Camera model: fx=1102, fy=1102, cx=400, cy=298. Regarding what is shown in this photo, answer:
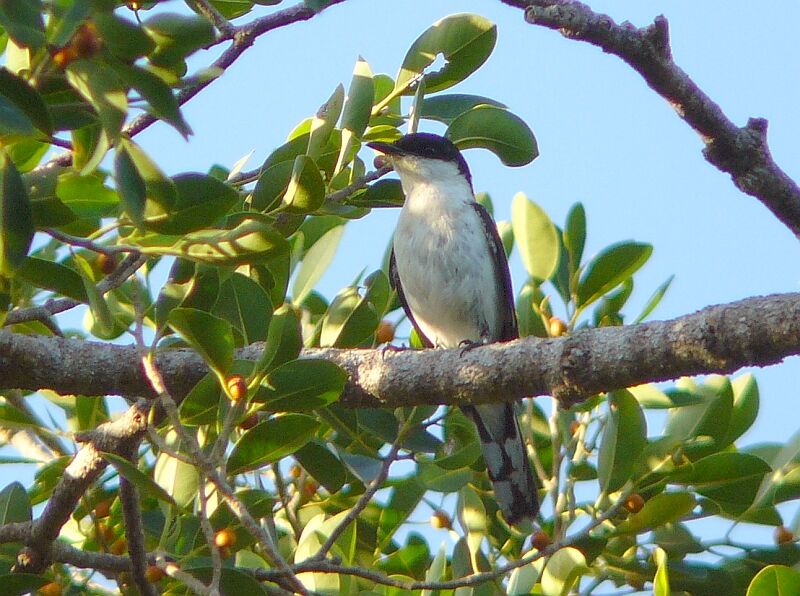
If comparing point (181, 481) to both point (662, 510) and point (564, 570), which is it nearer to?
point (564, 570)

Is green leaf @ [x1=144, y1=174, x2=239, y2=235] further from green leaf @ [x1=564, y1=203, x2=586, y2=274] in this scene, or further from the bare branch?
green leaf @ [x1=564, y1=203, x2=586, y2=274]

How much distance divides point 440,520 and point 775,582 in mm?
1346

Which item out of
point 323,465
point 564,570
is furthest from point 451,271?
point 564,570

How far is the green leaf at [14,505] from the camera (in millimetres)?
3410

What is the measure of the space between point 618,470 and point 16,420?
2.02 m

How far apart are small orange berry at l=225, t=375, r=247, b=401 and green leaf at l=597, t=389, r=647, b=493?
115 cm

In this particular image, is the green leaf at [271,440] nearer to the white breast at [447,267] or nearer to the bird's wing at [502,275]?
the bird's wing at [502,275]

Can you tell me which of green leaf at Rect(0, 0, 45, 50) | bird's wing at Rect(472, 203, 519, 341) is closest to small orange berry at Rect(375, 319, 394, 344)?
bird's wing at Rect(472, 203, 519, 341)

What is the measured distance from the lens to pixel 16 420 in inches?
148

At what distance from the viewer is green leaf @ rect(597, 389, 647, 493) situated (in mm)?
3268

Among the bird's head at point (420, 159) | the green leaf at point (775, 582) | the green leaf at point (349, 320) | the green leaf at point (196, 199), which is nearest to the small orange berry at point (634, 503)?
the green leaf at point (775, 582)

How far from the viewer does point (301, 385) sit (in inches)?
110

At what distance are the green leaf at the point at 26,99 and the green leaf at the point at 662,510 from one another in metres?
2.07

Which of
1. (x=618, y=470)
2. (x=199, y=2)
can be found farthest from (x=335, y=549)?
(x=199, y=2)
